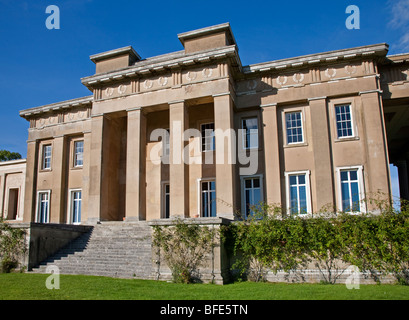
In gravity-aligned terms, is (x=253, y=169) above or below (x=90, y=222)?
above

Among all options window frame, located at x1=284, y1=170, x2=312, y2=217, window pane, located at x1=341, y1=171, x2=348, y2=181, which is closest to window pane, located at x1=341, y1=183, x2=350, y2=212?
window pane, located at x1=341, y1=171, x2=348, y2=181

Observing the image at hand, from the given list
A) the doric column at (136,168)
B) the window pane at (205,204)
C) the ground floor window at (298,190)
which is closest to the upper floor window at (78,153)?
the doric column at (136,168)

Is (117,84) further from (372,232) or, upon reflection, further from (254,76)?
(372,232)

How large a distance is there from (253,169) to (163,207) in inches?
247

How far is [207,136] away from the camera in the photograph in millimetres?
22750

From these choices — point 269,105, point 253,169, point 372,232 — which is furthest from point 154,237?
point 269,105

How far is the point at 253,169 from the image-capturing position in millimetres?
21250

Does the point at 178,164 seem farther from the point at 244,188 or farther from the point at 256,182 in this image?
the point at 256,182

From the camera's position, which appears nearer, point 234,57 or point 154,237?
point 154,237

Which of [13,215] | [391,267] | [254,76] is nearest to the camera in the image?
[391,267]

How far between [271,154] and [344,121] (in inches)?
178

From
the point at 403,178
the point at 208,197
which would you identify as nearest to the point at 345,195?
the point at 208,197

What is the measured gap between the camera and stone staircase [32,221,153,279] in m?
14.7

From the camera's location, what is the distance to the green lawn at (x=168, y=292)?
9.30m
